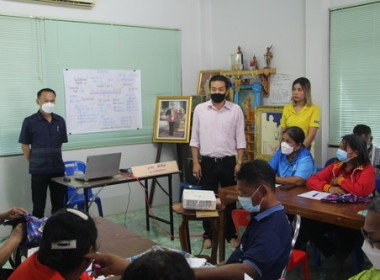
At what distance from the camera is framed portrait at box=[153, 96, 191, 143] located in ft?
17.8

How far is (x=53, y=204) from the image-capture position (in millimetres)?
4352

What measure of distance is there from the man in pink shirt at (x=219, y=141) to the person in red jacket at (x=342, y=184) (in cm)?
90

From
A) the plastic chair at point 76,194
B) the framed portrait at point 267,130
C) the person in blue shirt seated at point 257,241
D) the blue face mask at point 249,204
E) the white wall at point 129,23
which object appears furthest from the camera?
the framed portrait at point 267,130

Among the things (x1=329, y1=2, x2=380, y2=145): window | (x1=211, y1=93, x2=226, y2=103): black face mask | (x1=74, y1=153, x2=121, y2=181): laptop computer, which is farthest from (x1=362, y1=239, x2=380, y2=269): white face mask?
(x1=329, y1=2, x2=380, y2=145): window

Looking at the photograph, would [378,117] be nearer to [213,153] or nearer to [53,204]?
[213,153]

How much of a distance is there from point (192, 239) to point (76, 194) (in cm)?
137

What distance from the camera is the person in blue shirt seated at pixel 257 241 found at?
161 cm

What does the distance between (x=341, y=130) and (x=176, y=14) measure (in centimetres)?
283

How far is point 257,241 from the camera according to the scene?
1.68 meters

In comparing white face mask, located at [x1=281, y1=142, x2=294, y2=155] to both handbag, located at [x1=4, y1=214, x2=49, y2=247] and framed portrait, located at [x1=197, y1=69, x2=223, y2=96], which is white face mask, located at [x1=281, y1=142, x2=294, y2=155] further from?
framed portrait, located at [x1=197, y1=69, x2=223, y2=96]

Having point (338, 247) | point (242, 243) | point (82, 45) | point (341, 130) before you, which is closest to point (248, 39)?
point (341, 130)

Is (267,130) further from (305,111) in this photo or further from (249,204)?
(249,204)

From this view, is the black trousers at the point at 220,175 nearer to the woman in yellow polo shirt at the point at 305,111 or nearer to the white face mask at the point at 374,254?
the woman in yellow polo shirt at the point at 305,111

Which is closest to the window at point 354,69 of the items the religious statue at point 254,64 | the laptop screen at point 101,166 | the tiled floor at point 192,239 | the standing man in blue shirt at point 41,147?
the religious statue at point 254,64
